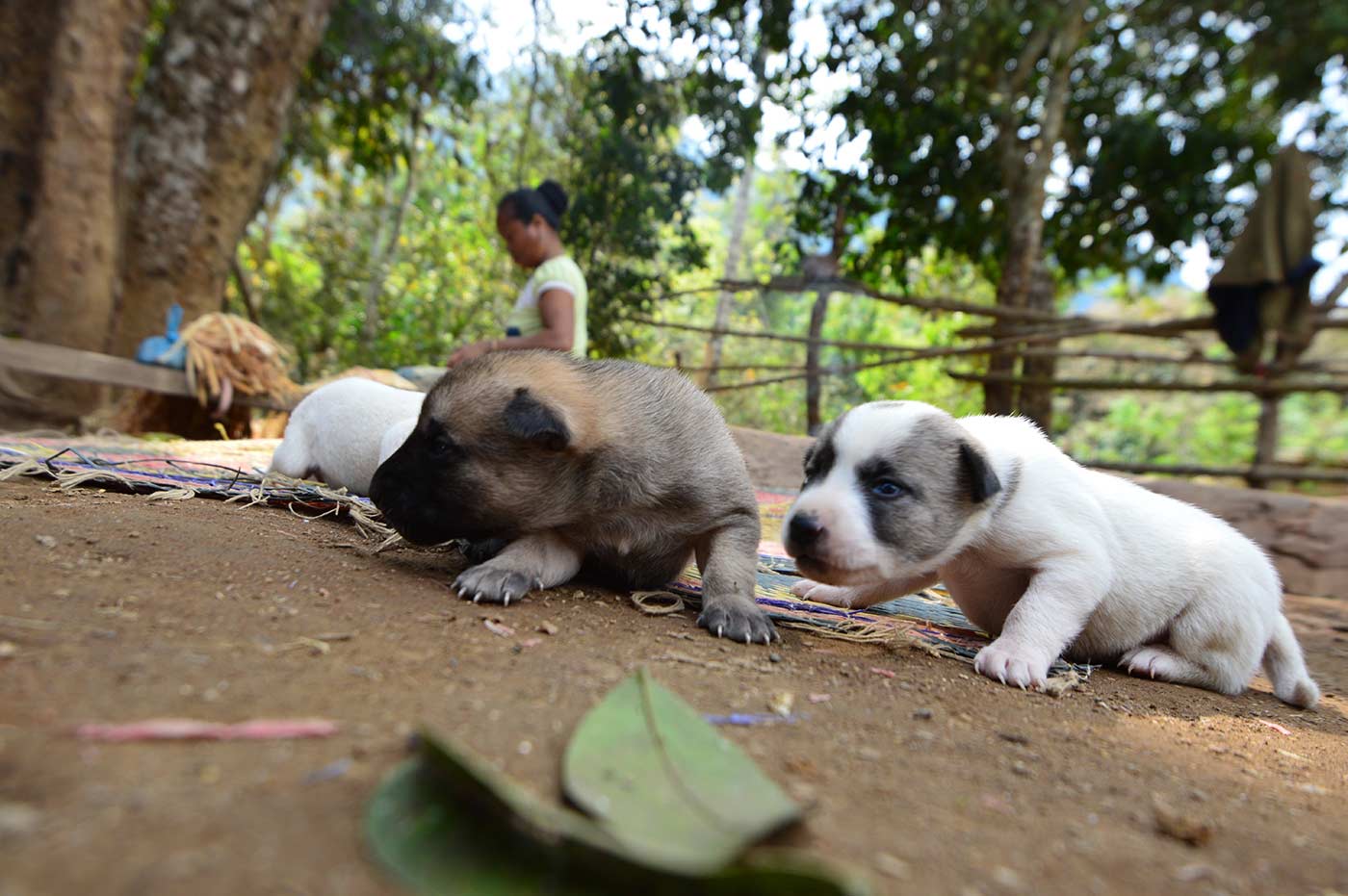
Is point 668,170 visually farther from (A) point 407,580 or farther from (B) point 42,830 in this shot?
(B) point 42,830

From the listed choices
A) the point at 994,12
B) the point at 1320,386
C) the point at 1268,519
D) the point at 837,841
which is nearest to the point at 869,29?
the point at 994,12

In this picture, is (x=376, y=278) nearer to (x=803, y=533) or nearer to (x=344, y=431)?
(x=344, y=431)

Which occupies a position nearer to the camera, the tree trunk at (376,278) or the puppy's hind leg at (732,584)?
the puppy's hind leg at (732,584)

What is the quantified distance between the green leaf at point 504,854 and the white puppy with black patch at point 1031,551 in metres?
1.43

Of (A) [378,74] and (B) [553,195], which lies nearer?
(B) [553,195]

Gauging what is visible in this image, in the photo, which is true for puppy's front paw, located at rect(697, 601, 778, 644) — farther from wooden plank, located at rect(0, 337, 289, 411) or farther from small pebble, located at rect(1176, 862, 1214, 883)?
wooden plank, located at rect(0, 337, 289, 411)

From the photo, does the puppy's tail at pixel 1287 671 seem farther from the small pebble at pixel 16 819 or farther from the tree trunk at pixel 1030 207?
the tree trunk at pixel 1030 207

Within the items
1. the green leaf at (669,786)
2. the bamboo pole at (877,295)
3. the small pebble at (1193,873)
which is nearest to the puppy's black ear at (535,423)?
the green leaf at (669,786)

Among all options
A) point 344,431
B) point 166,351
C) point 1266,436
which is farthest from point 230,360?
point 1266,436

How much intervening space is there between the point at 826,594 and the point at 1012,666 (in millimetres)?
996

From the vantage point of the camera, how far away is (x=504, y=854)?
3.12 ft

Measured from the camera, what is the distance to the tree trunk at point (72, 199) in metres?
6.25

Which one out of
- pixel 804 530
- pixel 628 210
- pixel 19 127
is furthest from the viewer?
pixel 628 210

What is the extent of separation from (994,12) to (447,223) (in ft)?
32.8
